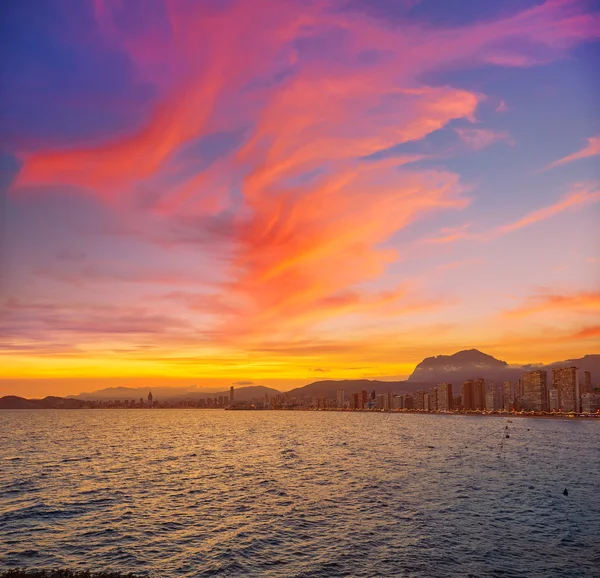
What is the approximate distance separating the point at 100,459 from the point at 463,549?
388 ft

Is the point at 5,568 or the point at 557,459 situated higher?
the point at 5,568

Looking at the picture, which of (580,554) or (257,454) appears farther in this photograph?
(257,454)

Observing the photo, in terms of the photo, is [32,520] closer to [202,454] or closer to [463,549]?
[463,549]

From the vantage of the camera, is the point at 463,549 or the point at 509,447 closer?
the point at 463,549

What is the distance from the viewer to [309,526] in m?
65.1

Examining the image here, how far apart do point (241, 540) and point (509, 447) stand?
6304 inches

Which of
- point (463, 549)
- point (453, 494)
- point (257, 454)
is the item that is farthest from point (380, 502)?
point (257, 454)

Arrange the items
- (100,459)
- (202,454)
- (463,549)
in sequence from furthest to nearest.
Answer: (202,454) → (100,459) → (463,549)

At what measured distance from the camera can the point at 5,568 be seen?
158 feet

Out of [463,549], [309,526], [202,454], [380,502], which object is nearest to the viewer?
[463,549]

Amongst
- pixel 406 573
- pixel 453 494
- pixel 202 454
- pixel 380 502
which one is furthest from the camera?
pixel 202 454

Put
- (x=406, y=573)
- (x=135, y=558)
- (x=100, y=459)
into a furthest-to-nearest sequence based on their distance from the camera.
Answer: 1. (x=100, y=459)
2. (x=135, y=558)
3. (x=406, y=573)

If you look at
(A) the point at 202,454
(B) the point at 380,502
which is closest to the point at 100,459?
(A) the point at 202,454

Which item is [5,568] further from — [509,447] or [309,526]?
[509,447]
